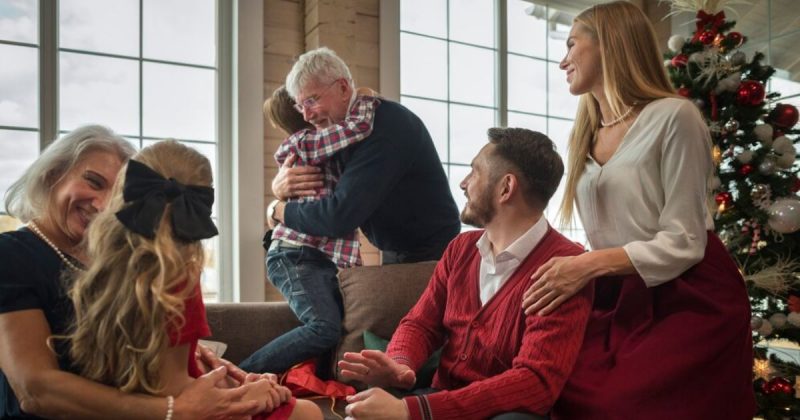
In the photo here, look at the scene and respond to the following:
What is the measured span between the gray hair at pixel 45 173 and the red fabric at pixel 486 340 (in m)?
0.96

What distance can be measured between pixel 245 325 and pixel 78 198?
1248 millimetres

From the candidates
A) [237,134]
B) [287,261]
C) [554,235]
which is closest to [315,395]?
[287,261]

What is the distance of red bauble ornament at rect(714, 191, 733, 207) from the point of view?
12.1ft

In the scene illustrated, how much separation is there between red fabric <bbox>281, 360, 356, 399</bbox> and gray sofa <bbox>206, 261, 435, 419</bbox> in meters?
0.08

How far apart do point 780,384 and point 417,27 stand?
120 inches

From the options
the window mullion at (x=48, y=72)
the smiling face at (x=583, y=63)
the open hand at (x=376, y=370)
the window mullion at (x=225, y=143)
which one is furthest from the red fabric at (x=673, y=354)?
the window mullion at (x=48, y=72)

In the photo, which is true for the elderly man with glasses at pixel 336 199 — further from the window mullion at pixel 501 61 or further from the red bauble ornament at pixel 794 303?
the window mullion at pixel 501 61

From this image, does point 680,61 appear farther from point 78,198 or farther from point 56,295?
point 56,295

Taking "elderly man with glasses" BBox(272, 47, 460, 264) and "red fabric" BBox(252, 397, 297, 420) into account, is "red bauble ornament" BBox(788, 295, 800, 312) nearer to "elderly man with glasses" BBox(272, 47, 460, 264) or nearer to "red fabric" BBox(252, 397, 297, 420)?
"elderly man with glasses" BBox(272, 47, 460, 264)

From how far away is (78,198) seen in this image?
5.08 feet

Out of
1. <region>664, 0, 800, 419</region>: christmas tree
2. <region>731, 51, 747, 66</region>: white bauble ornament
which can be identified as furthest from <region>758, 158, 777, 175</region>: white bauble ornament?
<region>731, 51, 747, 66</region>: white bauble ornament

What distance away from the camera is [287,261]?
2.60 m

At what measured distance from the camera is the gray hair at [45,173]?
1.56 meters

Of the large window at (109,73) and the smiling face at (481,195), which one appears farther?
the large window at (109,73)
